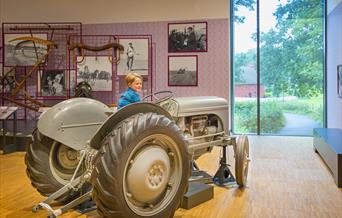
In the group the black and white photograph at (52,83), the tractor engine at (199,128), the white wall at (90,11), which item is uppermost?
the white wall at (90,11)

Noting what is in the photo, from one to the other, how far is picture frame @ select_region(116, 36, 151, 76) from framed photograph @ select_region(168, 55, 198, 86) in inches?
26.5

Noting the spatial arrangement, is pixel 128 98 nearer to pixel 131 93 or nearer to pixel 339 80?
pixel 131 93

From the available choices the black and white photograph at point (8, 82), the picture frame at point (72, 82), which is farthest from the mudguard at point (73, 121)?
the black and white photograph at point (8, 82)

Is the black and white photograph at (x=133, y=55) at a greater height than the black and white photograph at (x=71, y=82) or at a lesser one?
greater

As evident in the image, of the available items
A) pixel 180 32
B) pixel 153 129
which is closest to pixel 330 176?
pixel 153 129

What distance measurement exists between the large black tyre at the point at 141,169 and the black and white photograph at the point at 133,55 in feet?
18.2

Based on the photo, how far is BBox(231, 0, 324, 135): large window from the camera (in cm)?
848

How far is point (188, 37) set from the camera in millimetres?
8234

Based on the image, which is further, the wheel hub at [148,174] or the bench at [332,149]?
the bench at [332,149]

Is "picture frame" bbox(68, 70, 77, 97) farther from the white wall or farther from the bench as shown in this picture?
the bench

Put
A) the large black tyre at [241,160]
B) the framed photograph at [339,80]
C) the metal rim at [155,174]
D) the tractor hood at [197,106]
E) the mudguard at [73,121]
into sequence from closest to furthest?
the metal rim at [155,174], the mudguard at [73,121], the tractor hood at [197,106], the large black tyre at [241,160], the framed photograph at [339,80]

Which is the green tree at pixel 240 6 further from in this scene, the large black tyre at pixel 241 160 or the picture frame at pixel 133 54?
the large black tyre at pixel 241 160

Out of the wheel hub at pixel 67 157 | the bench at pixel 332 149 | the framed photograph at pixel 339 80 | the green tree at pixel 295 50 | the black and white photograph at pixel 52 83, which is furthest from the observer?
the green tree at pixel 295 50

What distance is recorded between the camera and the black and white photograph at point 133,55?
8039 millimetres
